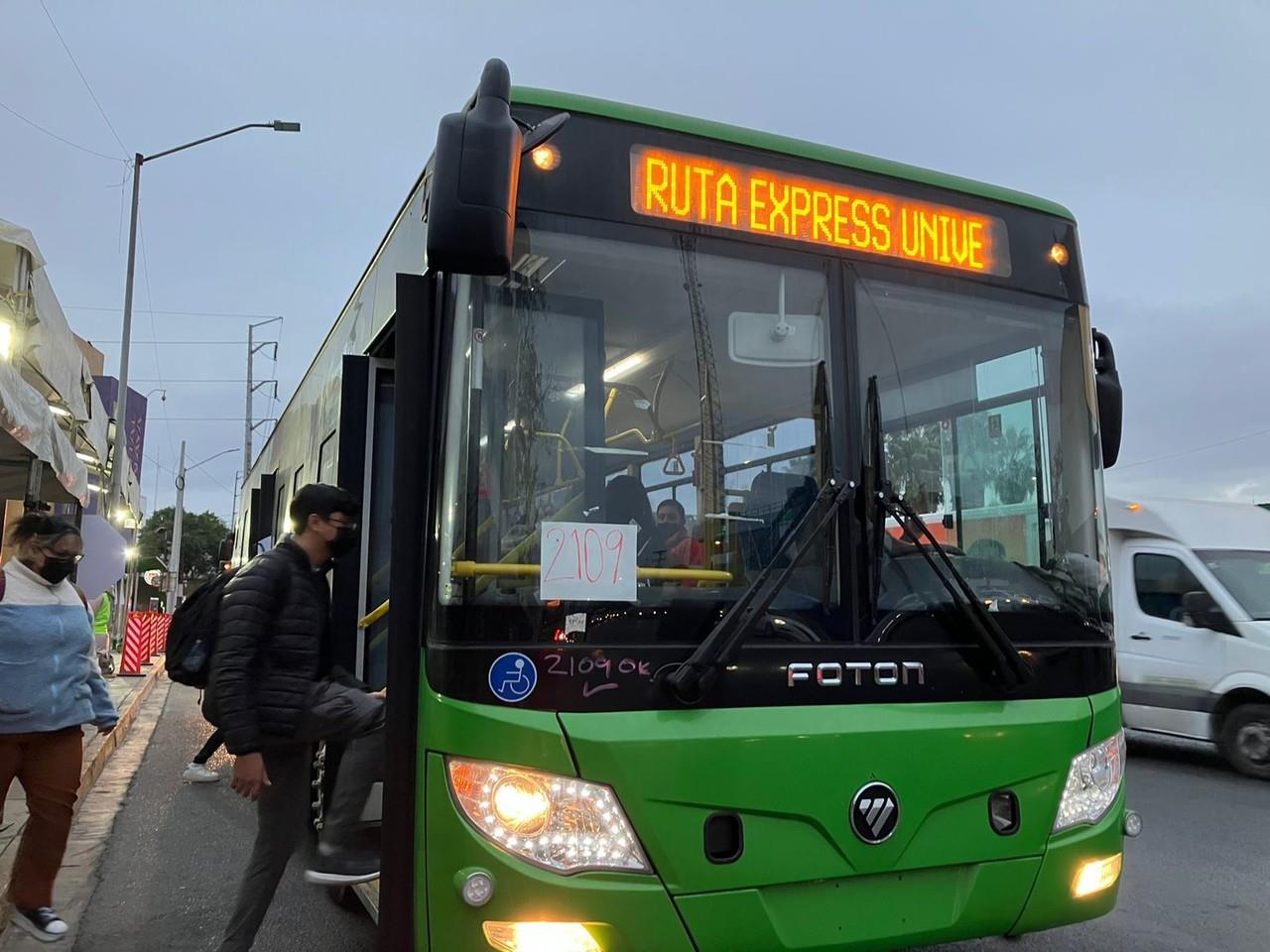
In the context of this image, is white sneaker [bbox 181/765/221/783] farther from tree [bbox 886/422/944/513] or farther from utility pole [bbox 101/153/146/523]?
utility pole [bbox 101/153/146/523]

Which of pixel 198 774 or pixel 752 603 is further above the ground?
pixel 752 603

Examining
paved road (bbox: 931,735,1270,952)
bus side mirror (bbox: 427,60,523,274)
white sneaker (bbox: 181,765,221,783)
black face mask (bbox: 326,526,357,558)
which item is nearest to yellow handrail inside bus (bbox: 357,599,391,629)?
black face mask (bbox: 326,526,357,558)

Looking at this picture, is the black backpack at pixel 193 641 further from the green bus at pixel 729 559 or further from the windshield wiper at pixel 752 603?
the windshield wiper at pixel 752 603

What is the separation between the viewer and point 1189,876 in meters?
5.59

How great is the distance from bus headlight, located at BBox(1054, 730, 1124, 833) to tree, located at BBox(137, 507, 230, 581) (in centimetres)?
7577

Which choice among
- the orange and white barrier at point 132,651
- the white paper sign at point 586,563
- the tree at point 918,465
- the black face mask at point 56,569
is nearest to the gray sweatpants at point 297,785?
the white paper sign at point 586,563

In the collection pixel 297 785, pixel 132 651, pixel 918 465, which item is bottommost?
pixel 132 651

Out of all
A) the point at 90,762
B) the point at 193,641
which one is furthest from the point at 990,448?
the point at 90,762

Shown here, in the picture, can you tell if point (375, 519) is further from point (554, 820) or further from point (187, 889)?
point (187, 889)

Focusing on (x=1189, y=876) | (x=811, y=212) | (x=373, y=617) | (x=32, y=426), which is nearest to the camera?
(x=811, y=212)

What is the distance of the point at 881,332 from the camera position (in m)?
3.36

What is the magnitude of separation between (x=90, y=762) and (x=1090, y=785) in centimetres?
767

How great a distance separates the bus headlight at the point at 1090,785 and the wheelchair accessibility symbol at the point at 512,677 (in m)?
1.75

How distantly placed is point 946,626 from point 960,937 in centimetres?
93
